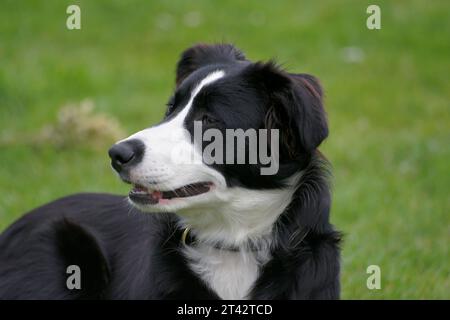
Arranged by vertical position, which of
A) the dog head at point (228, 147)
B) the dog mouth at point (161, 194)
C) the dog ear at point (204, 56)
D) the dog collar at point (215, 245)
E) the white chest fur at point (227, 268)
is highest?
the dog ear at point (204, 56)

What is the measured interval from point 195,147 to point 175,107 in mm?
384

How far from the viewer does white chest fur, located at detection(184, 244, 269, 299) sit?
3.46 m

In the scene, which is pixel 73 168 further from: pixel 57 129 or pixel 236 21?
pixel 236 21

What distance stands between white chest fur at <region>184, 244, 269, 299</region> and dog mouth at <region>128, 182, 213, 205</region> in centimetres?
37

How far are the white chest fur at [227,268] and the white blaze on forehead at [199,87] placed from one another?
0.65 metres

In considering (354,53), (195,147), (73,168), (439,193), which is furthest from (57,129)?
(354,53)

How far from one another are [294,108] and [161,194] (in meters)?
0.72

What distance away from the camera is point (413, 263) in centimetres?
505

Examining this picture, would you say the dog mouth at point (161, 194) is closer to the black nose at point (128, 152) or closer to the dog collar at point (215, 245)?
the black nose at point (128, 152)

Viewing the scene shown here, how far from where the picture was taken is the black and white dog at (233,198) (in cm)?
324

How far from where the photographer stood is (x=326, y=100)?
12.8ft

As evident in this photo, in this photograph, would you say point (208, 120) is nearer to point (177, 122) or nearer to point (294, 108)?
point (177, 122)

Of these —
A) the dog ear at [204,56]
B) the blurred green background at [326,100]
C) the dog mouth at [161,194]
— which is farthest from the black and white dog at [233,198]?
the blurred green background at [326,100]

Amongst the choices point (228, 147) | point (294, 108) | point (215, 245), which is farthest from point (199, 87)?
point (215, 245)
